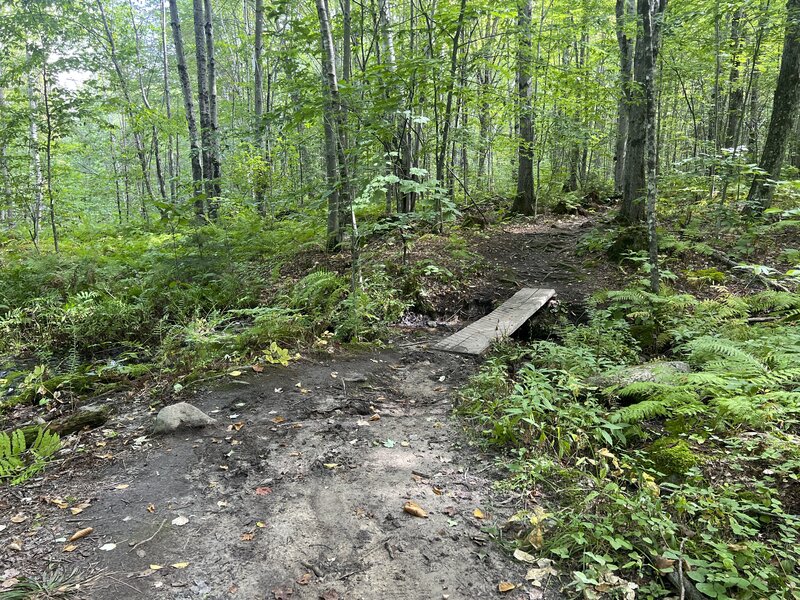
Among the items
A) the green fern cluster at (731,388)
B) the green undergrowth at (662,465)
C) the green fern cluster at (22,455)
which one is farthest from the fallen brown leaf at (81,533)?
the green fern cluster at (731,388)

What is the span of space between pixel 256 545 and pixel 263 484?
2.14ft

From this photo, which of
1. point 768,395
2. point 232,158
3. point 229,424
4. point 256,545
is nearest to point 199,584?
point 256,545

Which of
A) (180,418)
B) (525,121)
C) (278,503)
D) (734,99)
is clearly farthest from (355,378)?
(734,99)

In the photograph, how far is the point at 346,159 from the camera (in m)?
6.65

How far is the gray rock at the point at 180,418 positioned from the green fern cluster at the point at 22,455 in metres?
0.78

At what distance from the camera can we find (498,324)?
6711 mm

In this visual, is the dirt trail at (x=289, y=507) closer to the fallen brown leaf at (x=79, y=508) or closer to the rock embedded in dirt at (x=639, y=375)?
the fallen brown leaf at (x=79, y=508)

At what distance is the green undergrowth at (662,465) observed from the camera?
7.88ft

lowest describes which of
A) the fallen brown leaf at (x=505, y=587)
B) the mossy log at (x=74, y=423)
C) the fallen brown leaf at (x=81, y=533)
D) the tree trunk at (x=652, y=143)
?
the mossy log at (x=74, y=423)

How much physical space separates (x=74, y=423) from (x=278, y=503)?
8.39ft

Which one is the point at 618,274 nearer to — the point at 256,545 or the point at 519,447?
the point at 519,447

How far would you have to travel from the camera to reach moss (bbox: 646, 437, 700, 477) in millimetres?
3164

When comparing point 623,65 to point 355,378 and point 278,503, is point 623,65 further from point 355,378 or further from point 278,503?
point 278,503

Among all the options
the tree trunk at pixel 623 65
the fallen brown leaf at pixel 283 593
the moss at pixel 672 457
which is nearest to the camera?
the fallen brown leaf at pixel 283 593
